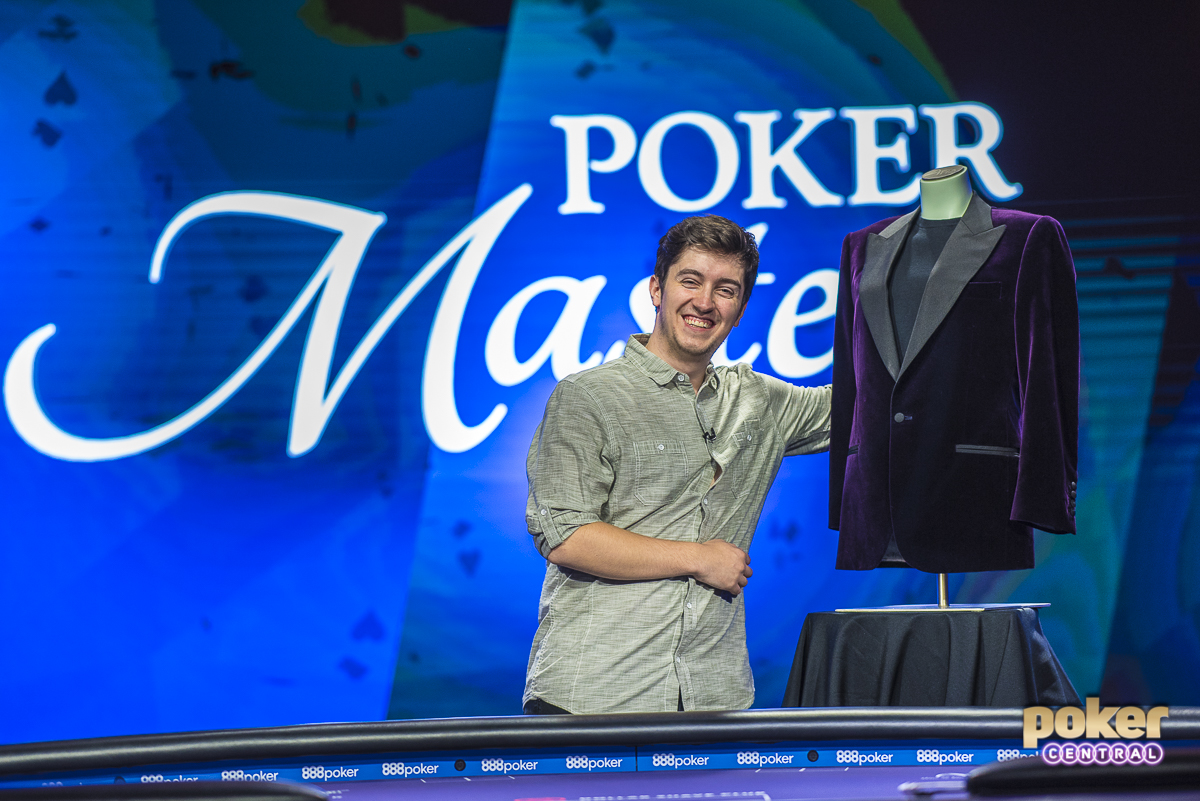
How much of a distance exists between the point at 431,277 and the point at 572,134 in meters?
0.75

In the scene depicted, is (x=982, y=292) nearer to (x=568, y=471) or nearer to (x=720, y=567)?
(x=720, y=567)

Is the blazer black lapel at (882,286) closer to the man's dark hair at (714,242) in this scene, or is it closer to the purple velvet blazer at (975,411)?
the purple velvet blazer at (975,411)

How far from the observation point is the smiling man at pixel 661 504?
1951mm

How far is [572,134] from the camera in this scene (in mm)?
3713

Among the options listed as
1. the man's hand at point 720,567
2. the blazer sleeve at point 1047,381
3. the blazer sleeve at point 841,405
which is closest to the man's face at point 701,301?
the blazer sleeve at point 841,405

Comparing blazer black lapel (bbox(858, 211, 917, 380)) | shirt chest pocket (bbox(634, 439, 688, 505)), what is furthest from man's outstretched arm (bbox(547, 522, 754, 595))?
blazer black lapel (bbox(858, 211, 917, 380))

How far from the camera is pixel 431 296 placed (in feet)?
12.1

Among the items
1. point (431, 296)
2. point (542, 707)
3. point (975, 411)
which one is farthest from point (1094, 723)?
point (431, 296)

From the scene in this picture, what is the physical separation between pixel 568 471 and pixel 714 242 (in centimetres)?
58

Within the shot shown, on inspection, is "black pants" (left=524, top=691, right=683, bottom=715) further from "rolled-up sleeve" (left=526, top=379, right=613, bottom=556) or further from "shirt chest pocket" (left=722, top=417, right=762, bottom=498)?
"shirt chest pocket" (left=722, top=417, right=762, bottom=498)

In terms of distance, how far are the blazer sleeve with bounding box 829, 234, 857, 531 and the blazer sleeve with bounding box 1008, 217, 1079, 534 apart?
14.3 inches

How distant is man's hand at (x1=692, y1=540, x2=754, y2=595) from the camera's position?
1958 millimetres

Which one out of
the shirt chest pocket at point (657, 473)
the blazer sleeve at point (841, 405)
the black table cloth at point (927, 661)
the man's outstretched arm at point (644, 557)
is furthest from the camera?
the blazer sleeve at point (841, 405)

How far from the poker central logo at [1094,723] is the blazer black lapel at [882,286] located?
0.74 meters
